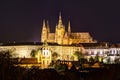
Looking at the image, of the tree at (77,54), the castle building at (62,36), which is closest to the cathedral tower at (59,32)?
the castle building at (62,36)

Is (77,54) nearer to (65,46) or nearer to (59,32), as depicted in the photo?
(65,46)

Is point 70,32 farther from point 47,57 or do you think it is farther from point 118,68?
point 118,68

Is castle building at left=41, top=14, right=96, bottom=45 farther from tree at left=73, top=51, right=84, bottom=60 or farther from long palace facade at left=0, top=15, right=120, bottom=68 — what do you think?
tree at left=73, top=51, right=84, bottom=60

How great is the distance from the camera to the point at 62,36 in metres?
135

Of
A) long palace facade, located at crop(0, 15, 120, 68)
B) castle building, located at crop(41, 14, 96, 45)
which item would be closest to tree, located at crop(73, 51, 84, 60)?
long palace facade, located at crop(0, 15, 120, 68)

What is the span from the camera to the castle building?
135625 mm

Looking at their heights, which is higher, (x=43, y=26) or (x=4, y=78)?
(x=43, y=26)

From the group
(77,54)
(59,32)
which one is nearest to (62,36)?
(59,32)

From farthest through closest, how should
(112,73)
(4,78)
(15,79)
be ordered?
(15,79) → (4,78) → (112,73)

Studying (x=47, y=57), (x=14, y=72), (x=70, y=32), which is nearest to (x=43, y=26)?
(x=70, y=32)

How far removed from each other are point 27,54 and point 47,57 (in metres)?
25.6

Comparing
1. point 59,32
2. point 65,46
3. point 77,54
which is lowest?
point 77,54

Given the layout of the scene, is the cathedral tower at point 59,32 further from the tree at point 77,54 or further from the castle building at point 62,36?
the tree at point 77,54

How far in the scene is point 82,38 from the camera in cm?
14450
